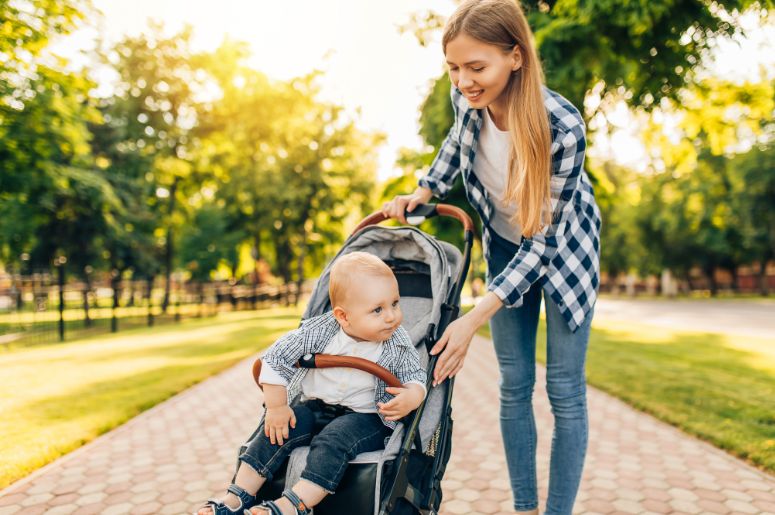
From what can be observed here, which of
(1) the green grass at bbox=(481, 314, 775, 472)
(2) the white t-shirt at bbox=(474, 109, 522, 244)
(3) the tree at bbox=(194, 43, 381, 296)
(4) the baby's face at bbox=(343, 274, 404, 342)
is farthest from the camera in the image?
(3) the tree at bbox=(194, 43, 381, 296)

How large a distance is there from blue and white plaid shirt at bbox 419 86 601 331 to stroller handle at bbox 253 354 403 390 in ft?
1.74

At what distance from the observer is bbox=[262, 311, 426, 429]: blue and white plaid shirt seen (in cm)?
242

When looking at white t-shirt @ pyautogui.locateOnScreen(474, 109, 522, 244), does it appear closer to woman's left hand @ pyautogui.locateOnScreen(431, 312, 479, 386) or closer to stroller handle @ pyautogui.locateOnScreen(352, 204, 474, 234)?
stroller handle @ pyautogui.locateOnScreen(352, 204, 474, 234)

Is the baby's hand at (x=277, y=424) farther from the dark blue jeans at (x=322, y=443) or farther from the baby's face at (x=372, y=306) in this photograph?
the baby's face at (x=372, y=306)

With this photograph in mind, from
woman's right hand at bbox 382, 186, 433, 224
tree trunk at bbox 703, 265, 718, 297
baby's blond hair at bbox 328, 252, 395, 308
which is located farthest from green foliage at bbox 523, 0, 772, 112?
tree trunk at bbox 703, 265, 718, 297

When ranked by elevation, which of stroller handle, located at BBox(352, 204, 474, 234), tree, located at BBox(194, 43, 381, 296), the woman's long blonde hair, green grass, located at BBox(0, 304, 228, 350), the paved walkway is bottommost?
green grass, located at BBox(0, 304, 228, 350)

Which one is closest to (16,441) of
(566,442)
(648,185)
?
(566,442)

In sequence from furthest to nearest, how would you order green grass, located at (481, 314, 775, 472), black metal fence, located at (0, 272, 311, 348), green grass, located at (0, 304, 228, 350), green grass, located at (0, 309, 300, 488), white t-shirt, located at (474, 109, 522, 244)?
black metal fence, located at (0, 272, 311, 348)
green grass, located at (0, 304, 228, 350)
green grass, located at (481, 314, 775, 472)
green grass, located at (0, 309, 300, 488)
white t-shirt, located at (474, 109, 522, 244)

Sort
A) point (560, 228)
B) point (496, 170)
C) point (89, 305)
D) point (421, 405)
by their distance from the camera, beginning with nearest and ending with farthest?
point (421, 405)
point (560, 228)
point (496, 170)
point (89, 305)

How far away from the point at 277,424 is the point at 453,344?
0.73 meters

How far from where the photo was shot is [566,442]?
2.66 m

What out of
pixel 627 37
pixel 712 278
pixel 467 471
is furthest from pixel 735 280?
pixel 467 471

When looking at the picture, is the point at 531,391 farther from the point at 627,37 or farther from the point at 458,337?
the point at 627,37

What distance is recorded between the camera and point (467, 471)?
4184 millimetres
